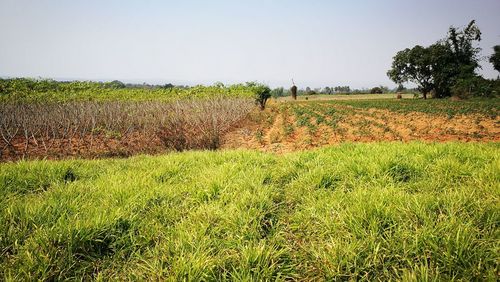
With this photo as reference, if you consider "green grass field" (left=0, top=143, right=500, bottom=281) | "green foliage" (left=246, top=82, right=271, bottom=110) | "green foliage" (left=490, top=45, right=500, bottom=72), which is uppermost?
"green foliage" (left=490, top=45, right=500, bottom=72)

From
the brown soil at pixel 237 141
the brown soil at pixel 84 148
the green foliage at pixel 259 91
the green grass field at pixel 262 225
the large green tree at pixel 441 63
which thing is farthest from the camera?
the large green tree at pixel 441 63

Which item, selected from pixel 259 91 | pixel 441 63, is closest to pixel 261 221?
pixel 259 91

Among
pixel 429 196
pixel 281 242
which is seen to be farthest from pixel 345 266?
pixel 429 196

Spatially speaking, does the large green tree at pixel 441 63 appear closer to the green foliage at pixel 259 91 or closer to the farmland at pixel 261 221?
the green foliage at pixel 259 91

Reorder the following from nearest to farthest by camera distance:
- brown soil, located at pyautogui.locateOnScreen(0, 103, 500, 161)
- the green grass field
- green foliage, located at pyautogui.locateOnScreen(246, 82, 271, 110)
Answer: the green grass field → brown soil, located at pyautogui.locateOnScreen(0, 103, 500, 161) → green foliage, located at pyautogui.locateOnScreen(246, 82, 271, 110)

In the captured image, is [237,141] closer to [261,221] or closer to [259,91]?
[261,221]

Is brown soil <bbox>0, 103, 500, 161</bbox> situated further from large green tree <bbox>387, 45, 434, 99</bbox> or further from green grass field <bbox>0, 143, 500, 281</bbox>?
large green tree <bbox>387, 45, 434, 99</bbox>

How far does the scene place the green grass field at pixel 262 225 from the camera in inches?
82.1

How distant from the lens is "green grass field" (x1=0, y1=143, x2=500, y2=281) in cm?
209

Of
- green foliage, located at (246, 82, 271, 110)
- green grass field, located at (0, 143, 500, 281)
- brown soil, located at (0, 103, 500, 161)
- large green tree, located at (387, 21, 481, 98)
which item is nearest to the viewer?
green grass field, located at (0, 143, 500, 281)

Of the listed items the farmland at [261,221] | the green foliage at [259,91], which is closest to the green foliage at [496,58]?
the green foliage at [259,91]

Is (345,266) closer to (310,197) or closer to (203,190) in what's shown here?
(310,197)

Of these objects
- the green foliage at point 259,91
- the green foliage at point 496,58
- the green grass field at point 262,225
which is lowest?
the green grass field at point 262,225

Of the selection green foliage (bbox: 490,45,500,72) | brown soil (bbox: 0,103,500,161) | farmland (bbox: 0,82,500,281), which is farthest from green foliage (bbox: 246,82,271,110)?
green foliage (bbox: 490,45,500,72)
